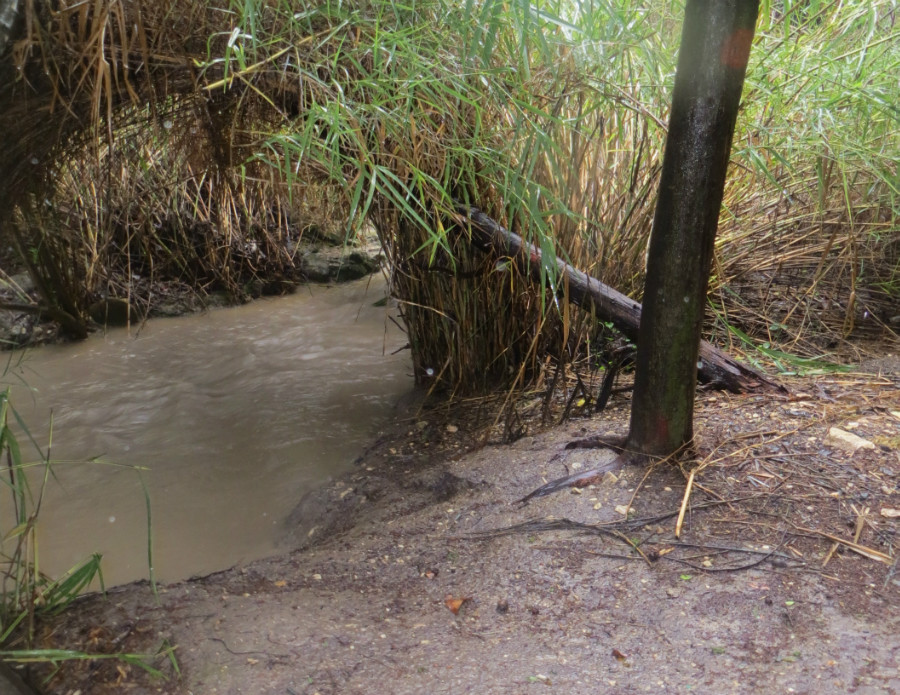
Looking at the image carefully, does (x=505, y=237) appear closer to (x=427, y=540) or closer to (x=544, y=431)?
(x=544, y=431)

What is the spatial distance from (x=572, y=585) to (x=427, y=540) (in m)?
0.56

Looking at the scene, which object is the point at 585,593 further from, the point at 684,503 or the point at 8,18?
the point at 8,18

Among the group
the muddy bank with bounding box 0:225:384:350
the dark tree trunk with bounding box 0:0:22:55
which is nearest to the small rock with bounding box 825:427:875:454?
the dark tree trunk with bounding box 0:0:22:55

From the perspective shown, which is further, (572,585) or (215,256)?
(215,256)

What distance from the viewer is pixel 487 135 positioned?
242cm

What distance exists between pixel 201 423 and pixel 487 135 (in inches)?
96.4

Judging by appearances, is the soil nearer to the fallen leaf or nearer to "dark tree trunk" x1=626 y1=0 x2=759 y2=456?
the fallen leaf

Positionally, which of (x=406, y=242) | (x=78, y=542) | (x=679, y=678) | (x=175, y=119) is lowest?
(x=78, y=542)

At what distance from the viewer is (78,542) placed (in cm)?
275

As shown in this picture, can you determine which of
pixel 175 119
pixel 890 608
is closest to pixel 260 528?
pixel 175 119

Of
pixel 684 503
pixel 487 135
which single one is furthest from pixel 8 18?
pixel 684 503

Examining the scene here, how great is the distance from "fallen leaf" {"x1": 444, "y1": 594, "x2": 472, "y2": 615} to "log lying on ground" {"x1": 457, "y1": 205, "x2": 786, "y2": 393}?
4.31ft

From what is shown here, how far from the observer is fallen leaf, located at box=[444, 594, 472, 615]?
1781 mm

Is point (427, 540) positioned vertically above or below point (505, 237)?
below
